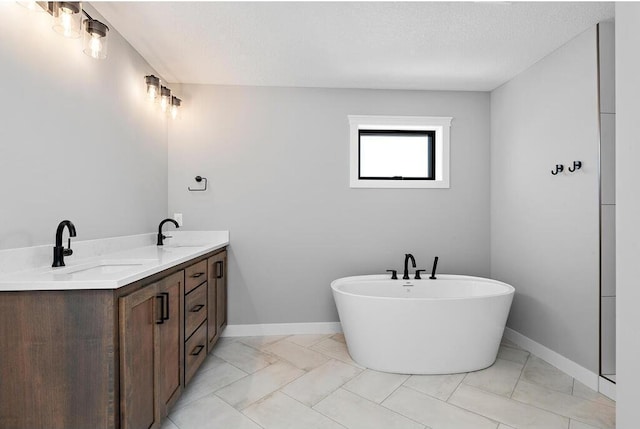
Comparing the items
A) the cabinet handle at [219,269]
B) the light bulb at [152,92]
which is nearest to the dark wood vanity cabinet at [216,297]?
the cabinet handle at [219,269]

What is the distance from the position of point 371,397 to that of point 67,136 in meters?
2.30

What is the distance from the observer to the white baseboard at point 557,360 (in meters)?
2.20

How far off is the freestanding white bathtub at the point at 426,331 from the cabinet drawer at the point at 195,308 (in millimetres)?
996

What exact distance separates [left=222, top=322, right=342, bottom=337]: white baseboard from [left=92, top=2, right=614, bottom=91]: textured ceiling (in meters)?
2.26

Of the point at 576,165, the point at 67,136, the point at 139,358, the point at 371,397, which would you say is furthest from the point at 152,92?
the point at 576,165

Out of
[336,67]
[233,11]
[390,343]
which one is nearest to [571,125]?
[336,67]

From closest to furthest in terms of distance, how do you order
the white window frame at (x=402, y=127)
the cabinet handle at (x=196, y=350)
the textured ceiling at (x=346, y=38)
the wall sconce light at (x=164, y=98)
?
the textured ceiling at (x=346, y=38), the cabinet handle at (x=196, y=350), the wall sconce light at (x=164, y=98), the white window frame at (x=402, y=127)

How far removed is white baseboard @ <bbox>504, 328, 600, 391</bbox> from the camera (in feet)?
7.23

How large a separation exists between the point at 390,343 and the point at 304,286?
1.07 meters

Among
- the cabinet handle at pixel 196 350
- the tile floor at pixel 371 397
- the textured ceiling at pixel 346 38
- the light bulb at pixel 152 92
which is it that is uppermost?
the textured ceiling at pixel 346 38

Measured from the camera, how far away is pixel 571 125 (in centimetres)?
235

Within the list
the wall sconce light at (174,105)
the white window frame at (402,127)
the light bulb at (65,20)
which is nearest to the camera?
the light bulb at (65,20)

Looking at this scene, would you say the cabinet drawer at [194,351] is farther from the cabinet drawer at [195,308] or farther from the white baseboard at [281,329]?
the white baseboard at [281,329]

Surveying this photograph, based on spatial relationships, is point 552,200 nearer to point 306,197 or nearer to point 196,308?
point 306,197
